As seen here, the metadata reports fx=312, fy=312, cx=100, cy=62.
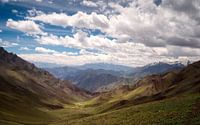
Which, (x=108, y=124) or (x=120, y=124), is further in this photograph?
(x=108, y=124)

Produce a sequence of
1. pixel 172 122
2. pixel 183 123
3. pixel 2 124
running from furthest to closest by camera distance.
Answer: pixel 2 124 → pixel 172 122 → pixel 183 123

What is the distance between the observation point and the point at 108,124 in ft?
198

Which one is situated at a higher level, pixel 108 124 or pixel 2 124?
pixel 108 124

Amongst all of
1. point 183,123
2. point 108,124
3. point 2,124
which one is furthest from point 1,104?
point 183,123

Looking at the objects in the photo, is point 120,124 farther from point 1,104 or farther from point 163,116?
point 1,104

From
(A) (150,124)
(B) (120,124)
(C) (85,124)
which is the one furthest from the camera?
(C) (85,124)

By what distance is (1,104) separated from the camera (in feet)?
463

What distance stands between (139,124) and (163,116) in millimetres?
4492

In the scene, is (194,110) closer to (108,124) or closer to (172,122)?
(172,122)

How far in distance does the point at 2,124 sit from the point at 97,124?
120ft

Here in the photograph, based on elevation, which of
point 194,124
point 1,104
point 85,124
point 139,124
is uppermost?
point 194,124

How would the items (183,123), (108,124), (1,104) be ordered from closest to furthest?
(183,123)
(108,124)
(1,104)

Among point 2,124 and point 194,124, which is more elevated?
point 194,124

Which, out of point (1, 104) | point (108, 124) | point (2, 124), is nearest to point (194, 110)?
point (108, 124)
